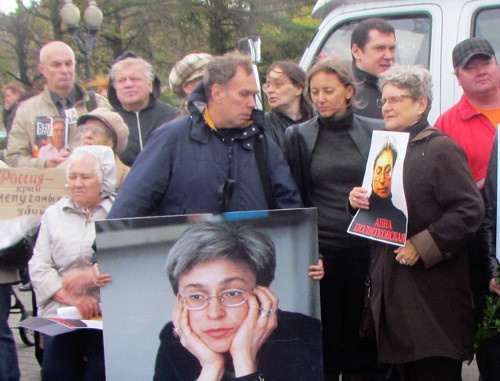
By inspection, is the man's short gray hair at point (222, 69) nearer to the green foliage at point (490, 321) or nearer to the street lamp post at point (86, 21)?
the green foliage at point (490, 321)

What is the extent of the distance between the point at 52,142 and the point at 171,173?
5.13 feet

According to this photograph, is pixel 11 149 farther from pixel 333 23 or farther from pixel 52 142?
pixel 333 23

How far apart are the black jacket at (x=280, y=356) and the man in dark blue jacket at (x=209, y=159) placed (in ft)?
1.82

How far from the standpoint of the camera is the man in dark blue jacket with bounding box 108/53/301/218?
3262 millimetres

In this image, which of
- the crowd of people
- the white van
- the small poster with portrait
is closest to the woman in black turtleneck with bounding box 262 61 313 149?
the crowd of people

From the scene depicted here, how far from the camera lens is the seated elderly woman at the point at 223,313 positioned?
9.89 feet

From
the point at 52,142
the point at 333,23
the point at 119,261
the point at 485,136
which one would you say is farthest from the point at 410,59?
the point at 119,261

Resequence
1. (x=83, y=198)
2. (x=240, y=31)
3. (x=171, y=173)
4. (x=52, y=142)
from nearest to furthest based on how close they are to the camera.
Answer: (x=171, y=173), (x=83, y=198), (x=52, y=142), (x=240, y=31)

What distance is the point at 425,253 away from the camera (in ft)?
11.2

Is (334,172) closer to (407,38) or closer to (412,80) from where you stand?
(412,80)

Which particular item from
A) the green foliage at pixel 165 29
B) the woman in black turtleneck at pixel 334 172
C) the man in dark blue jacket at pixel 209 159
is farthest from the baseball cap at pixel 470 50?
the green foliage at pixel 165 29

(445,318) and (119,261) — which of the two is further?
(445,318)

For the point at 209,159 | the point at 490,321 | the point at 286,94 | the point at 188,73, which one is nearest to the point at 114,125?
the point at 188,73

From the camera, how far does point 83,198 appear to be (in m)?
3.70
